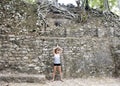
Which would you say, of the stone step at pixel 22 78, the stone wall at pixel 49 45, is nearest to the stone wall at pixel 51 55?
the stone wall at pixel 49 45

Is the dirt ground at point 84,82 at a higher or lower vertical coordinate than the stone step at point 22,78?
lower

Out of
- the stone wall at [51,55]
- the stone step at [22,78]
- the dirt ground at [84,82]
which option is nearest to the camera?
the dirt ground at [84,82]

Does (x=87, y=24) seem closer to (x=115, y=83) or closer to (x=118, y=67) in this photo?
(x=118, y=67)

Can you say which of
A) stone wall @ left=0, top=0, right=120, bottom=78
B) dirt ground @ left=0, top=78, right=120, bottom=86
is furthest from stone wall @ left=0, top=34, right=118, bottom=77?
dirt ground @ left=0, top=78, right=120, bottom=86

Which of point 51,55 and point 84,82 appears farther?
point 51,55

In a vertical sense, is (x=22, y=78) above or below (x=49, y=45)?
below

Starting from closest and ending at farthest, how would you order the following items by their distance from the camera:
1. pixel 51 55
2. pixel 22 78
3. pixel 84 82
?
pixel 22 78 → pixel 84 82 → pixel 51 55

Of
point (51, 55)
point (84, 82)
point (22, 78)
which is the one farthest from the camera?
point (51, 55)

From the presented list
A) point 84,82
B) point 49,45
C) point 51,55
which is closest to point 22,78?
point 51,55

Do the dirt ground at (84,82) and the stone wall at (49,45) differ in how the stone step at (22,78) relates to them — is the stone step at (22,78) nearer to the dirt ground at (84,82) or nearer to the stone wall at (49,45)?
the dirt ground at (84,82)

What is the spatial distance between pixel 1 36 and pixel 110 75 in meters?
4.96

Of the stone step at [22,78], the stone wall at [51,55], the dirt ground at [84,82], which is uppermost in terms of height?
the stone wall at [51,55]

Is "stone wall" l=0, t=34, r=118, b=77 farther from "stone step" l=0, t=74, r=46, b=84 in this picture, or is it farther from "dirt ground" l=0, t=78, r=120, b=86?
"stone step" l=0, t=74, r=46, b=84

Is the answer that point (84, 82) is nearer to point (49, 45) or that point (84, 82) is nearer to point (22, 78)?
point (49, 45)
